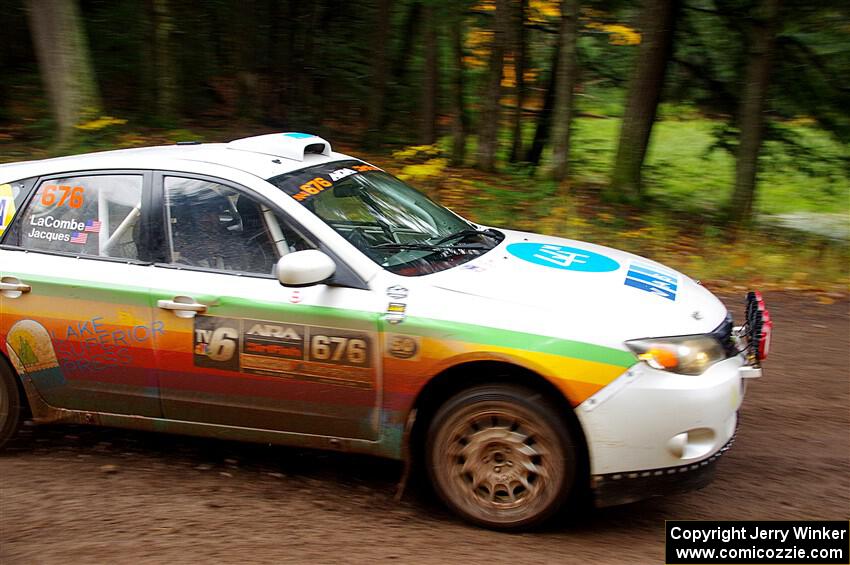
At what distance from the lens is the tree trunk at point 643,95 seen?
38.0 feet

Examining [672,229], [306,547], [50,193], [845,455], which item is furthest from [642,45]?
[306,547]

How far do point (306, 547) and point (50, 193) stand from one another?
8.51ft

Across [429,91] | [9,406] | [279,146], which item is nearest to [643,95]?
[429,91]

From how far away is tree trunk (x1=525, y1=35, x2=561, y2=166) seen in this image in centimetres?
1485

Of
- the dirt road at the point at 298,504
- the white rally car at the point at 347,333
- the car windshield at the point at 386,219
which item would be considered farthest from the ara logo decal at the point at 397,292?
the dirt road at the point at 298,504

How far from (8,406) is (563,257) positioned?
10.8ft

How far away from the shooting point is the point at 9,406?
16.4 feet

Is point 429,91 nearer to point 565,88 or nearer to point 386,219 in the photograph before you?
point 565,88

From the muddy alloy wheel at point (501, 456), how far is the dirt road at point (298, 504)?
145 mm

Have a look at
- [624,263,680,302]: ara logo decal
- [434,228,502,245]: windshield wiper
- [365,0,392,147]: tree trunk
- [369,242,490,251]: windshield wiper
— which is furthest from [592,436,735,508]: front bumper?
[365,0,392,147]: tree trunk

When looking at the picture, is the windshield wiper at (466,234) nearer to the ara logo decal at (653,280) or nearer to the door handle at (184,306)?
the ara logo decal at (653,280)

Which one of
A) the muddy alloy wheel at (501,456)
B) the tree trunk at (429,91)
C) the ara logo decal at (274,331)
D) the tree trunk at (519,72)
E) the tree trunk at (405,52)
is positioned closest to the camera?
the muddy alloy wheel at (501,456)

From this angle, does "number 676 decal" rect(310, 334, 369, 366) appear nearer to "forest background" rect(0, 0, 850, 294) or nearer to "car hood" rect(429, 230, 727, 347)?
"car hood" rect(429, 230, 727, 347)

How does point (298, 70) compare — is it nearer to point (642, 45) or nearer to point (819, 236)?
point (642, 45)
